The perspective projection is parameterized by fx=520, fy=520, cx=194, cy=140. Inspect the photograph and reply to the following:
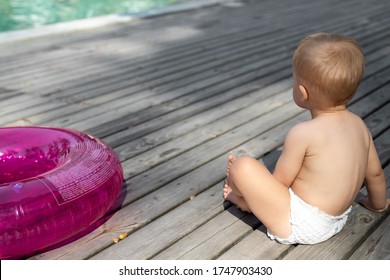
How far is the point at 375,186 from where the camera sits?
89.1 inches

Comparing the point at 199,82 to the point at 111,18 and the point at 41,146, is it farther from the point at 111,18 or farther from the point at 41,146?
the point at 111,18

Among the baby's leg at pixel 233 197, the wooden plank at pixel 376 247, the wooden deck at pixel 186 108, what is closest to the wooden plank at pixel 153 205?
the wooden deck at pixel 186 108

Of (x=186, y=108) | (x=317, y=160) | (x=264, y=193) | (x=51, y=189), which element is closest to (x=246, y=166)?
(x=264, y=193)

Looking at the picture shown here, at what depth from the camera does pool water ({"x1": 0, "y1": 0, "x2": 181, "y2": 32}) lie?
45.2 feet

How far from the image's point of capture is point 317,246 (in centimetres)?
212

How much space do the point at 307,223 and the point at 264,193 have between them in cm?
21

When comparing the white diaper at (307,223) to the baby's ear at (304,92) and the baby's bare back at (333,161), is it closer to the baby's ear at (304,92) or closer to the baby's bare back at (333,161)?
the baby's bare back at (333,161)

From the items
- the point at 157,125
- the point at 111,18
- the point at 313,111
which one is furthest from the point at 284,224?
the point at 111,18

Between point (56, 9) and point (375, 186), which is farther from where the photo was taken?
point (56, 9)

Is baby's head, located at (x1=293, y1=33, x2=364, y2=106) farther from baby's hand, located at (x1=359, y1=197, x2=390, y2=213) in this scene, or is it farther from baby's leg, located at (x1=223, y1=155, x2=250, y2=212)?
baby's hand, located at (x1=359, y1=197, x2=390, y2=213)

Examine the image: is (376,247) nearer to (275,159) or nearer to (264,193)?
(264,193)

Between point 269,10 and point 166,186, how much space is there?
6248 mm

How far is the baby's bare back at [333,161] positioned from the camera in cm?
197

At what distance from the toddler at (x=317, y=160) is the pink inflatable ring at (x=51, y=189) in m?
0.59
